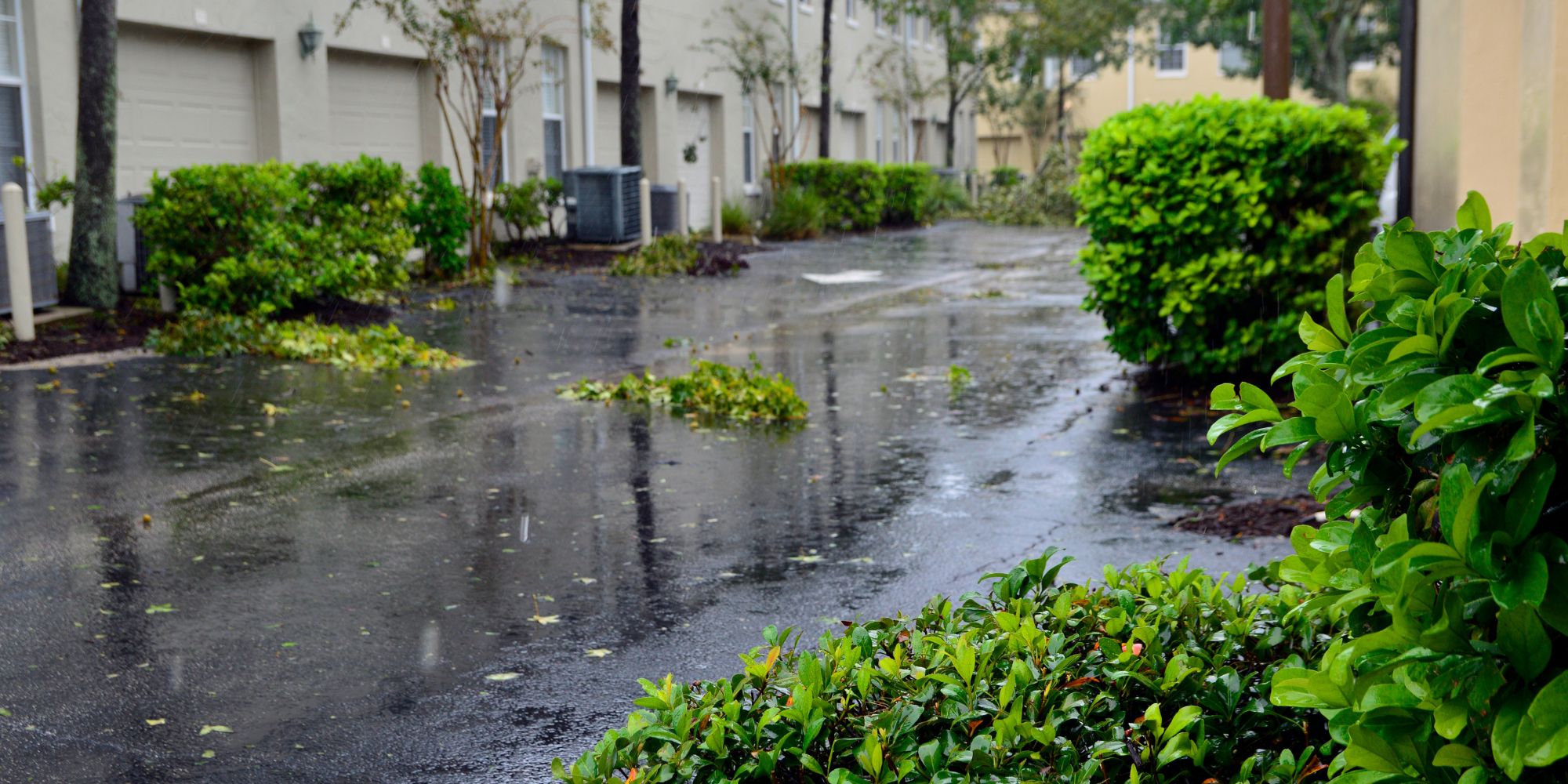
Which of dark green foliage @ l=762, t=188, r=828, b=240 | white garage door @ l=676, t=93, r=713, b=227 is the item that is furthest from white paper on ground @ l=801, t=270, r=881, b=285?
dark green foliage @ l=762, t=188, r=828, b=240

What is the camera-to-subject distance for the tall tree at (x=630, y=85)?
867 inches

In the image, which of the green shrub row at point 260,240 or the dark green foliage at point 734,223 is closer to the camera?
the green shrub row at point 260,240

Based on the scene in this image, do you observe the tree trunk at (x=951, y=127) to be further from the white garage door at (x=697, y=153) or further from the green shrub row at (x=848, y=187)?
the white garage door at (x=697, y=153)

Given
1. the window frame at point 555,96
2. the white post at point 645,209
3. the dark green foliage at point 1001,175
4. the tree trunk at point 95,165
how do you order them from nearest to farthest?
the tree trunk at point 95,165
the window frame at point 555,96
the white post at point 645,209
the dark green foliage at point 1001,175

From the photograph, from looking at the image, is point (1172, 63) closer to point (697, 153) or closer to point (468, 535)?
point (697, 153)

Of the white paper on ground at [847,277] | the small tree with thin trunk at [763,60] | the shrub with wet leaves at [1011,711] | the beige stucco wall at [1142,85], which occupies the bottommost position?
the shrub with wet leaves at [1011,711]

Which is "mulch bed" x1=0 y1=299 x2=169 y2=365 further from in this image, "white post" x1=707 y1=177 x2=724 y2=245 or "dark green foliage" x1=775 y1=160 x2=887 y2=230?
"dark green foliage" x1=775 y1=160 x2=887 y2=230

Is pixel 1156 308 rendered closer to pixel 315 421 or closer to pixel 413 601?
pixel 315 421

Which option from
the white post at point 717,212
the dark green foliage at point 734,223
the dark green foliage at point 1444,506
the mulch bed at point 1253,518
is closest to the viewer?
the dark green foliage at point 1444,506

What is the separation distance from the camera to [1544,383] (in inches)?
67.4

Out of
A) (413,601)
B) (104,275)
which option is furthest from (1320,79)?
(413,601)

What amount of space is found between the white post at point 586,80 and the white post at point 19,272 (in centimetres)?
1278

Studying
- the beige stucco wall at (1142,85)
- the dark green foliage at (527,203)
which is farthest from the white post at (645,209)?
the beige stucco wall at (1142,85)

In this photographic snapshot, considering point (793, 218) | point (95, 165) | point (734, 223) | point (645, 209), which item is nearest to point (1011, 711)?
point (95, 165)
